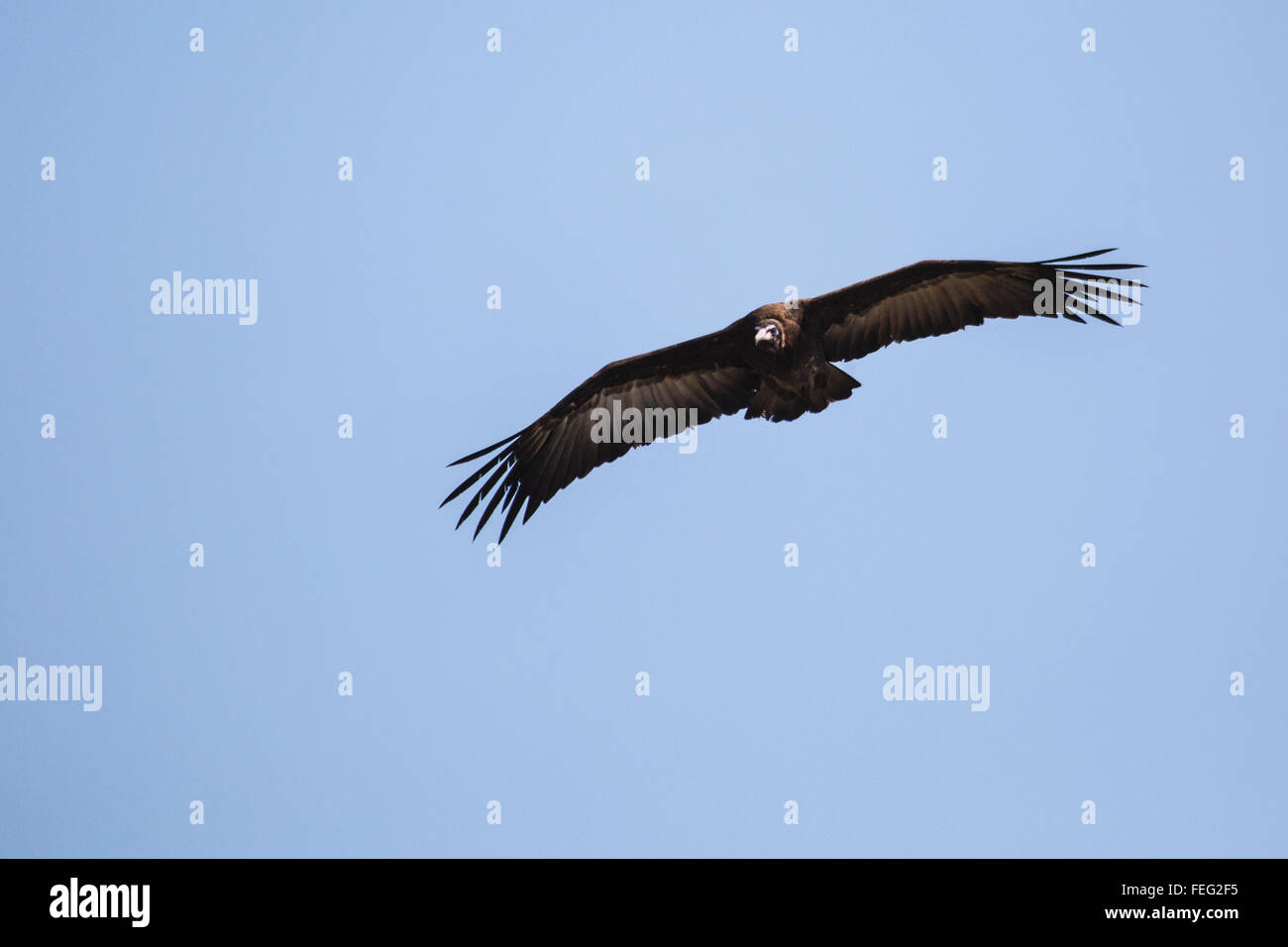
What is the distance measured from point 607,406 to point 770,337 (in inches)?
99.3

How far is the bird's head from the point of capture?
543 inches

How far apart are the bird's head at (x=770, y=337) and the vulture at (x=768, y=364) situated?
0.04 feet

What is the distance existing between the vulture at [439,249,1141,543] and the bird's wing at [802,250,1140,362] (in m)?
0.01

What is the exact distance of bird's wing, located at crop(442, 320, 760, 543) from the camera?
49.2ft

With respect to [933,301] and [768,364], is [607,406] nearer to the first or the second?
[768,364]

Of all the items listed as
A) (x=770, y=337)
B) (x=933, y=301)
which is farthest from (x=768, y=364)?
(x=933, y=301)

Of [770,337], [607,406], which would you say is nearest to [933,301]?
[770,337]

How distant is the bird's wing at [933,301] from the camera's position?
1381 centimetres

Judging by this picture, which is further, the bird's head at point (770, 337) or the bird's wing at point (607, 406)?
the bird's wing at point (607, 406)

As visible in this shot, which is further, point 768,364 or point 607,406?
point 607,406

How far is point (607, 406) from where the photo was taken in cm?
1546

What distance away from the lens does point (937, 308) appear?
1430 centimetres

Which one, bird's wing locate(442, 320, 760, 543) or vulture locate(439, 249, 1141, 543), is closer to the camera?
vulture locate(439, 249, 1141, 543)
